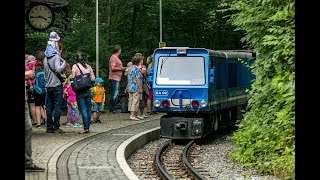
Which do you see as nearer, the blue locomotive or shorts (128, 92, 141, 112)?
the blue locomotive

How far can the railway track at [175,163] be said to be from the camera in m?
10.2

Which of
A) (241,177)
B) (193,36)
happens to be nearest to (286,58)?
(241,177)

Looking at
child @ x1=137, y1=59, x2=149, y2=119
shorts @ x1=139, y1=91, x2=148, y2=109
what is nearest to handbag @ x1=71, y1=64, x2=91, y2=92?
child @ x1=137, y1=59, x2=149, y2=119

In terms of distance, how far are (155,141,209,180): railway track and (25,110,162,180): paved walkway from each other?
1.61 meters

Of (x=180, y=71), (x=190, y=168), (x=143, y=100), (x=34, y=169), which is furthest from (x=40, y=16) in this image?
(x=34, y=169)

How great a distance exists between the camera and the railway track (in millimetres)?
10223

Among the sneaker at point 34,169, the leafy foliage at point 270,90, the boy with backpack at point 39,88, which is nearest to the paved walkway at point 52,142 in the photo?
the sneaker at point 34,169

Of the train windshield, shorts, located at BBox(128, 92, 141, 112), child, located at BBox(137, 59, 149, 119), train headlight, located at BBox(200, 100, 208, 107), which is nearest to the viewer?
train headlight, located at BBox(200, 100, 208, 107)

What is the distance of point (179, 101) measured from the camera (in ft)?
49.4

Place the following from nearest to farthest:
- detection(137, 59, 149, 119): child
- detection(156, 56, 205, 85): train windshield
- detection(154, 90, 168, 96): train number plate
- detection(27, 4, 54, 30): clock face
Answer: detection(154, 90, 168, 96): train number plate
detection(156, 56, 205, 85): train windshield
detection(27, 4, 54, 30): clock face
detection(137, 59, 149, 119): child

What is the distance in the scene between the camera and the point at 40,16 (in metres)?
16.7

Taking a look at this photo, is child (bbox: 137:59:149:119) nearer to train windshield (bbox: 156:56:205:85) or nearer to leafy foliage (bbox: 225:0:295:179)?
train windshield (bbox: 156:56:205:85)

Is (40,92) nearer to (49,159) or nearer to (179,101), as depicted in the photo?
(179,101)
